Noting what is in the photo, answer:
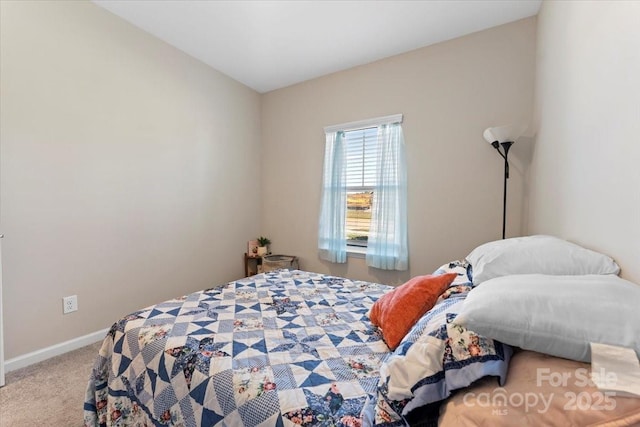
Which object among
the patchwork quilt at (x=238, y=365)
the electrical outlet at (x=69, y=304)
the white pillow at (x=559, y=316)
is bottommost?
the electrical outlet at (x=69, y=304)

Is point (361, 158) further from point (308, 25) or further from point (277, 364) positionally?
point (277, 364)

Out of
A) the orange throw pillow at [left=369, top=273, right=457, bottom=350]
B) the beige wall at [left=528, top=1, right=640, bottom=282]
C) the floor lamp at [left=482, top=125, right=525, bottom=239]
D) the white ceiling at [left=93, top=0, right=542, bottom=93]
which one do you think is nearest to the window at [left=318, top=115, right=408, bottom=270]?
the white ceiling at [left=93, top=0, right=542, bottom=93]

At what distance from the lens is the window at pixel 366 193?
9.77 ft

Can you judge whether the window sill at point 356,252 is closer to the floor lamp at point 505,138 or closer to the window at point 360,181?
the window at point 360,181

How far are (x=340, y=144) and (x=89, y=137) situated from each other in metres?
2.32

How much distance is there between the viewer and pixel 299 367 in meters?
1.05

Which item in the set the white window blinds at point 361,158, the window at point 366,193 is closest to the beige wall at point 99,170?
the window at point 366,193

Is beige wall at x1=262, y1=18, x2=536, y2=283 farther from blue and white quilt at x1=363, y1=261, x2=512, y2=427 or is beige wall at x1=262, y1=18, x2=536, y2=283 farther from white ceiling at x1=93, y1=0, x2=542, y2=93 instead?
blue and white quilt at x1=363, y1=261, x2=512, y2=427

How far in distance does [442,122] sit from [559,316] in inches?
98.2

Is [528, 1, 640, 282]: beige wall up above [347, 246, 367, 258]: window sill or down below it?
above

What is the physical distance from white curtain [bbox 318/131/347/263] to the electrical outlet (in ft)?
7.56

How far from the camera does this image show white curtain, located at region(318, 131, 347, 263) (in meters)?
3.34

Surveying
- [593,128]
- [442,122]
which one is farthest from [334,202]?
[593,128]

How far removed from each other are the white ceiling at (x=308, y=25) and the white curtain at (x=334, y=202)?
0.91 metres
